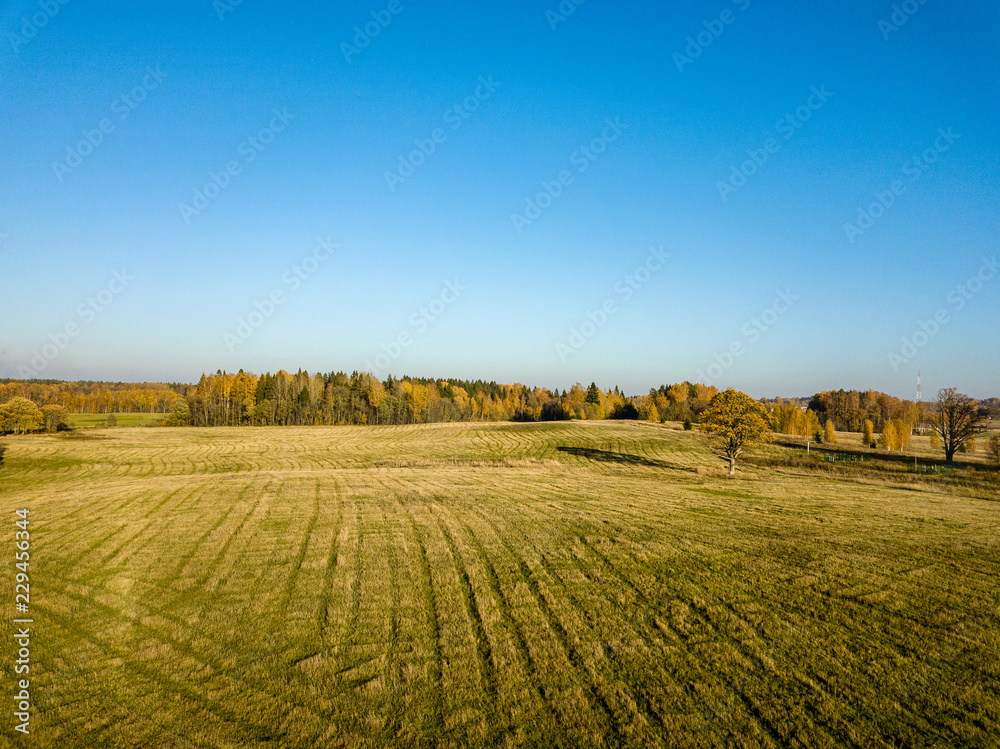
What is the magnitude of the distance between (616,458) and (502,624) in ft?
139

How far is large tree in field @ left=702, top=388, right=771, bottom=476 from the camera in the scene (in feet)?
131

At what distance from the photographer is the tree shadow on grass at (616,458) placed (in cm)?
4603

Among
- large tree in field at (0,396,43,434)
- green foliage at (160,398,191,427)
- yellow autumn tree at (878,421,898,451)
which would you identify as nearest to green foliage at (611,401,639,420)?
yellow autumn tree at (878,421,898,451)

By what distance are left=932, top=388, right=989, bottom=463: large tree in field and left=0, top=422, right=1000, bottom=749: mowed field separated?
4988 centimetres

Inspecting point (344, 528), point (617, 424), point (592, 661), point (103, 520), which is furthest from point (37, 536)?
point (617, 424)

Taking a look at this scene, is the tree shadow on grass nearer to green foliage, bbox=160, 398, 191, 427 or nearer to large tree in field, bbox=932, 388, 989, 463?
large tree in field, bbox=932, 388, 989, 463

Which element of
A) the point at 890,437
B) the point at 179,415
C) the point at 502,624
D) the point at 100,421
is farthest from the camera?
the point at 100,421

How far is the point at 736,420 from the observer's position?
1591 inches

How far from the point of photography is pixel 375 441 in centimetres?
6675

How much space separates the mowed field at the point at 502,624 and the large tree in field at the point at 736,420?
18.4 metres

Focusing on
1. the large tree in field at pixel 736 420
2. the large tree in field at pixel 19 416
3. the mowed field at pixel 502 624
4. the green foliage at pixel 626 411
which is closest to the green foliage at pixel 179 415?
the large tree in field at pixel 19 416

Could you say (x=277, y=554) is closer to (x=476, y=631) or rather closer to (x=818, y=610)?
(x=476, y=631)

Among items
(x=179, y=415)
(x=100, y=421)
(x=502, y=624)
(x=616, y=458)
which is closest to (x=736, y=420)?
(x=616, y=458)

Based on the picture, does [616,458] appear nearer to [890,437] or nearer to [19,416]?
[890,437]
